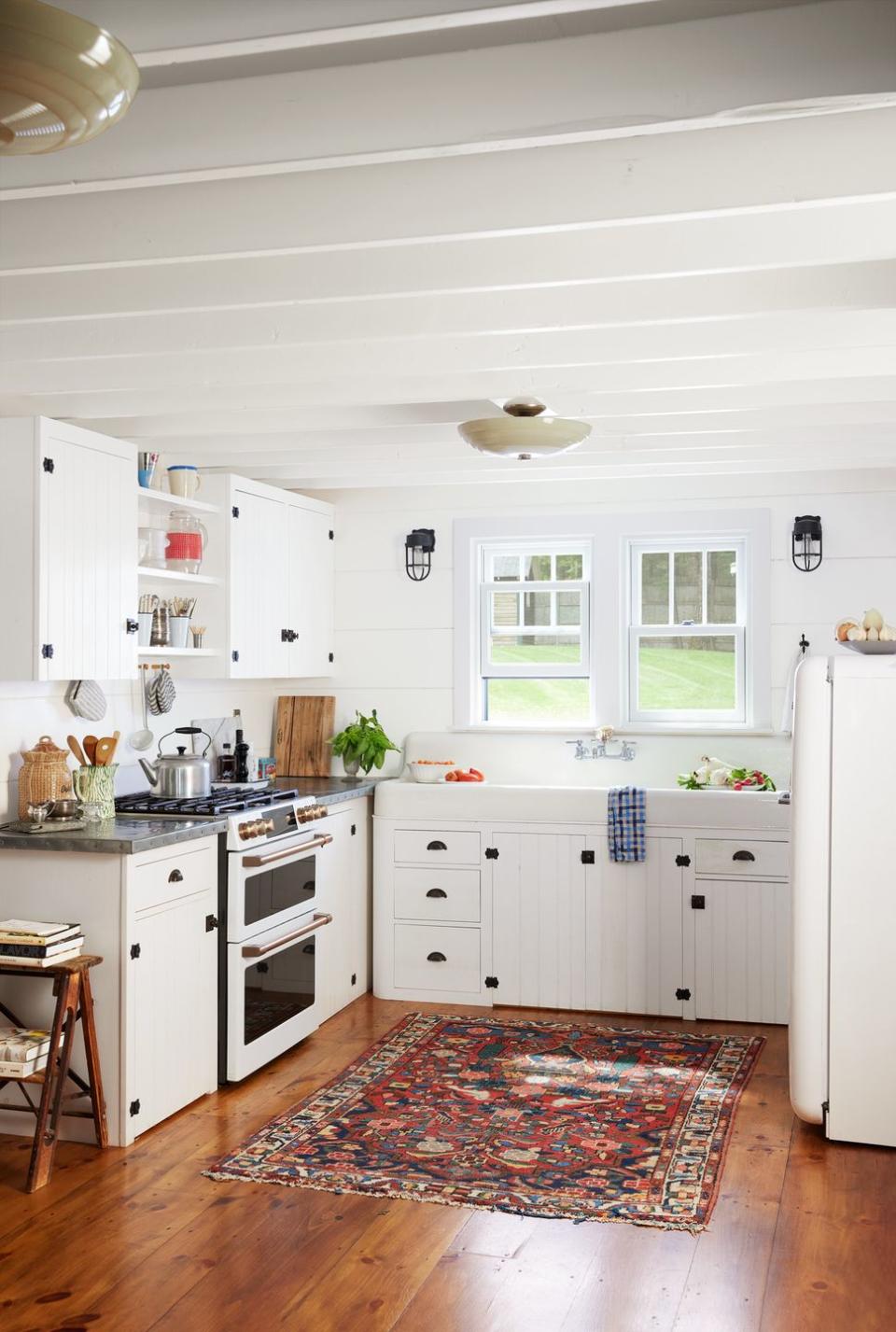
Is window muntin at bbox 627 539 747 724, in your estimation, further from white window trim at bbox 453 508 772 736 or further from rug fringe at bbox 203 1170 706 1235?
rug fringe at bbox 203 1170 706 1235

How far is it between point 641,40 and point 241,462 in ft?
11.8

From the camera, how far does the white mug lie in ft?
17.1

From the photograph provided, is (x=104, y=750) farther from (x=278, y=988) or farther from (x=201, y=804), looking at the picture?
(x=278, y=988)

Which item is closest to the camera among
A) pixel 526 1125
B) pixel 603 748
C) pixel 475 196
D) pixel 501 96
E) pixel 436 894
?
pixel 501 96

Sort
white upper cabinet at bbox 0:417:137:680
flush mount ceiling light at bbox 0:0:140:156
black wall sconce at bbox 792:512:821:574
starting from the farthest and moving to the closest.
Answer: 1. black wall sconce at bbox 792:512:821:574
2. white upper cabinet at bbox 0:417:137:680
3. flush mount ceiling light at bbox 0:0:140:156

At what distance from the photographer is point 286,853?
4930 mm

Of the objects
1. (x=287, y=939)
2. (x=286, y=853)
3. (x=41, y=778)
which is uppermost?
(x=41, y=778)

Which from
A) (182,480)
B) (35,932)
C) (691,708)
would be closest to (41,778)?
(35,932)

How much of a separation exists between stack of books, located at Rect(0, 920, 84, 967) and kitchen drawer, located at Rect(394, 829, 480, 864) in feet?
7.11

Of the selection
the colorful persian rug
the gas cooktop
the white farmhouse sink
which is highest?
the gas cooktop

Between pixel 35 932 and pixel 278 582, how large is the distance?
2.46m

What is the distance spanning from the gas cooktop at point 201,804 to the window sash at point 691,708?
1.95 meters

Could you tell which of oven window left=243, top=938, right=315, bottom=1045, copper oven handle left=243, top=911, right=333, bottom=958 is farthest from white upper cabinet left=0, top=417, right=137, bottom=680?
oven window left=243, top=938, right=315, bottom=1045

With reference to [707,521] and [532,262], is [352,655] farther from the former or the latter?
[532,262]
